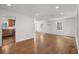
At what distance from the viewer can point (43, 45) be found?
75.9 inches

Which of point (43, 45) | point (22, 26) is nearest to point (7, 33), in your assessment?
point (22, 26)

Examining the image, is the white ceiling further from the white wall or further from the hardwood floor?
the hardwood floor

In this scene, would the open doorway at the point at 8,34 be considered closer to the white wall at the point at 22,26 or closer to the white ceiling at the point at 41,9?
the white wall at the point at 22,26

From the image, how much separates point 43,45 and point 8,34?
2.05ft

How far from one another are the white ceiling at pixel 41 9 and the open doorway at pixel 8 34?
213 mm

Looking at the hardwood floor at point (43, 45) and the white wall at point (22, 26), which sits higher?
the white wall at point (22, 26)

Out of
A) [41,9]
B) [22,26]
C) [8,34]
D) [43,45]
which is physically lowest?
[43,45]

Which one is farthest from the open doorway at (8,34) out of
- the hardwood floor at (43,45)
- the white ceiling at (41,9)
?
the white ceiling at (41,9)

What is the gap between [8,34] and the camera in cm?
191

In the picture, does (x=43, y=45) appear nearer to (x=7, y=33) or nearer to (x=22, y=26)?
(x=22, y=26)

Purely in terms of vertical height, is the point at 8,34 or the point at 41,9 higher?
the point at 41,9

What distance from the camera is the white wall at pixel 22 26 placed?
6.21ft

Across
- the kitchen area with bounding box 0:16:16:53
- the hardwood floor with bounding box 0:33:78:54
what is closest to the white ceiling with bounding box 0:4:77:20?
the kitchen area with bounding box 0:16:16:53

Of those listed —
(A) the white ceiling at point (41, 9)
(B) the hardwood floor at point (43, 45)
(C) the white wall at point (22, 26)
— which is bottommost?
(B) the hardwood floor at point (43, 45)
